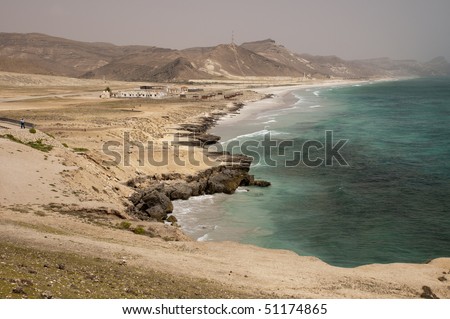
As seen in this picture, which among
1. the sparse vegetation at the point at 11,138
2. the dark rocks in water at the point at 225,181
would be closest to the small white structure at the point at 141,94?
the dark rocks in water at the point at 225,181

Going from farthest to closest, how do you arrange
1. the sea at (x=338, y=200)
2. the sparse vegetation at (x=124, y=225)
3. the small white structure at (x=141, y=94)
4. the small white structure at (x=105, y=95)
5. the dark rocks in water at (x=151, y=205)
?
1. the small white structure at (x=141, y=94)
2. the small white structure at (x=105, y=95)
3. the dark rocks in water at (x=151, y=205)
4. the sea at (x=338, y=200)
5. the sparse vegetation at (x=124, y=225)

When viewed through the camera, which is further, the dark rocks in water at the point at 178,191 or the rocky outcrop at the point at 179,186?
the dark rocks in water at the point at 178,191

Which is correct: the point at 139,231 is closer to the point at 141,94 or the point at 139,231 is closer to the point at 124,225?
the point at 124,225

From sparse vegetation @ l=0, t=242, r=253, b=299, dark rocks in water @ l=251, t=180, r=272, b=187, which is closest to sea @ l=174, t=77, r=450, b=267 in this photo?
dark rocks in water @ l=251, t=180, r=272, b=187

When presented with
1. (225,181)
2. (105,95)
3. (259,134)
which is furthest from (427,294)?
(105,95)

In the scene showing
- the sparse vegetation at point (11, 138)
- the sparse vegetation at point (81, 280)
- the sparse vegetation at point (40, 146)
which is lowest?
the sparse vegetation at point (81, 280)

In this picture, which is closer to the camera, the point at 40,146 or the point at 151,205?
the point at 151,205

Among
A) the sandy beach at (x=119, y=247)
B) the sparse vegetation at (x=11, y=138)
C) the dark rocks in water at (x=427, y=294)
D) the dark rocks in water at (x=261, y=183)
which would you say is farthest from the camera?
the dark rocks in water at (x=261, y=183)

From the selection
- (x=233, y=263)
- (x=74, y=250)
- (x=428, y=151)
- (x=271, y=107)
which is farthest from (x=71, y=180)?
(x=271, y=107)

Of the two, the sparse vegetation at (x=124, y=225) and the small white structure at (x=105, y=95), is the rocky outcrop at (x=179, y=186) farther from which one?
the small white structure at (x=105, y=95)
